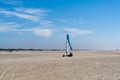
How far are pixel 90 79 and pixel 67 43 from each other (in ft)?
90.9

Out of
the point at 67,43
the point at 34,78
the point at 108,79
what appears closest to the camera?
the point at 108,79

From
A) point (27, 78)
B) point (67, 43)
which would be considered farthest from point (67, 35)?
point (27, 78)

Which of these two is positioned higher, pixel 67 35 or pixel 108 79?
pixel 67 35

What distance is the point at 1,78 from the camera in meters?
13.3

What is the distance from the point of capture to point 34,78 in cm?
1326

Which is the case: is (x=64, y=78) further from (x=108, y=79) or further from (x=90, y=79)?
(x=108, y=79)

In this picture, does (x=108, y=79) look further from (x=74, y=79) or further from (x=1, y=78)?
(x=1, y=78)

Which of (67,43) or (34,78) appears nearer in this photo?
(34,78)

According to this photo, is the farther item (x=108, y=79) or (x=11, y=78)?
(x=11, y=78)

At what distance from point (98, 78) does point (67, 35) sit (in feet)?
94.7

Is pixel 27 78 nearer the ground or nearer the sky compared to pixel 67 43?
nearer the ground

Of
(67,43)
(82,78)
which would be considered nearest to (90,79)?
(82,78)

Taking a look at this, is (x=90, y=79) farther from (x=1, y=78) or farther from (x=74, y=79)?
(x=1, y=78)

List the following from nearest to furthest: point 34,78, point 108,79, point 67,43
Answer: point 108,79, point 34,78, point 67,43
